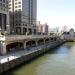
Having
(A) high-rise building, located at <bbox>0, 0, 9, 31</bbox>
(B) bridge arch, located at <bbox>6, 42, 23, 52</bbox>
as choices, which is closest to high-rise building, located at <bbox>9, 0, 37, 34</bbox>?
(A) high-rise building, located at <bbox>0, 0, 9, 31</bbox>

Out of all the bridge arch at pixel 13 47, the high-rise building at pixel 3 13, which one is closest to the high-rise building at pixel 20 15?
the high-rise building at pixel 3 13

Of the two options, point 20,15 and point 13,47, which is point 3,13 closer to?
point 20,15

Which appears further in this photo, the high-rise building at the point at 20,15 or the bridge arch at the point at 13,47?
the high-rise building at the point at 20,15

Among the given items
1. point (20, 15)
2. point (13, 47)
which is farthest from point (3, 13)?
point (13, 47)

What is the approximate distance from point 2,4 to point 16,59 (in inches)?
2309

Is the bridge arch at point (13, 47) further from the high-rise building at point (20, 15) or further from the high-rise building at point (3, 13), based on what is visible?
the high-rise building at point (20, 15)

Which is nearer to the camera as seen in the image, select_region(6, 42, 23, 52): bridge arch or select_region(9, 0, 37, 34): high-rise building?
select_region(6, 42, 23, 52): bridge arch

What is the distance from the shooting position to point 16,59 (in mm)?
34188

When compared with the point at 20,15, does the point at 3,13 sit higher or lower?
lower

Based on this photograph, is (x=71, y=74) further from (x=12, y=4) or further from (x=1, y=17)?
(x=12, y=4)

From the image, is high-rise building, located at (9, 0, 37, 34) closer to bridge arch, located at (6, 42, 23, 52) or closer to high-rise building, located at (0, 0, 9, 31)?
high-rise building, located at (0, 0, 9, 31)

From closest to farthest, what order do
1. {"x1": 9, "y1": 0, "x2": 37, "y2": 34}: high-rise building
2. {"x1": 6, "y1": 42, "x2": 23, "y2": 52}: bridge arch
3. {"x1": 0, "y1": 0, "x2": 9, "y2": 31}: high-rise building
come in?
{"x1": 6, "y1": 42, "x2": 23, "y2": 52}: bridge arch, {"x1": 0, "y1": 0, "x2": 9, "y2": 31}: high-rise building, {"x1": 9, "y1": 0, "x2": 37, "y2": 34}: high-rise building

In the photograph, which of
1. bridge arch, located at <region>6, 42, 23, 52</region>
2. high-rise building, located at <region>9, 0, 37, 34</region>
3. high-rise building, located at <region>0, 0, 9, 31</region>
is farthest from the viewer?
high-rise building, located at <region>9, 0, 37, 34</region>

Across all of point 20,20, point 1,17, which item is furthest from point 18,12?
point 1,17
